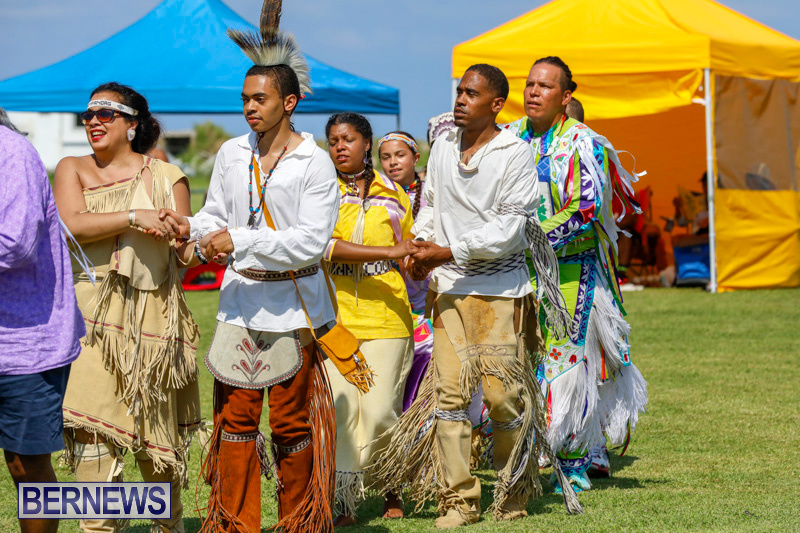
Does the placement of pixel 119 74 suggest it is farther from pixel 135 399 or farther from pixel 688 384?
pixel 135 399

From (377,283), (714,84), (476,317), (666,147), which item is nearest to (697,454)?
(476,317)

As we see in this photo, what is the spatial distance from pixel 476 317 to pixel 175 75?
7.22 meters

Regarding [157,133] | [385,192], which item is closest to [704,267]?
[385,192]

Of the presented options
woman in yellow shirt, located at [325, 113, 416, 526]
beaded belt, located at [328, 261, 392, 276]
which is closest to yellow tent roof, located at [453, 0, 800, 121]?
woman in yellow shirt, located at [325, 113, 416, 526]

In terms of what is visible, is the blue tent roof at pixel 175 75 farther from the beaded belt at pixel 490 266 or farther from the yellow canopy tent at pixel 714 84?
the beaded belt at pixel 490 266

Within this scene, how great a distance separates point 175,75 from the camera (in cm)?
1059

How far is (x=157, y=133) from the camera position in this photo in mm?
4219

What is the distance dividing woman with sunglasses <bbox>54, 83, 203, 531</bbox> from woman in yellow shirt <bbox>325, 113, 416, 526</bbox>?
760 mm

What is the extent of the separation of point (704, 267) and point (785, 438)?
24.9 ft

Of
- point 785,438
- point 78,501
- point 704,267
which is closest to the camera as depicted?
point 78,501

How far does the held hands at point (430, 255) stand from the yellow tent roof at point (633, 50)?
26.4 ft

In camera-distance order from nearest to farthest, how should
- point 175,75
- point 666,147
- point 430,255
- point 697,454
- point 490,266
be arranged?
1. point 430,255
2. point 490,266
3. point 697,454
4. point 175,75
5. point 666,147

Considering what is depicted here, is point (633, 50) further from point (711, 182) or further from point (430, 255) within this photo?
point (430, 255)

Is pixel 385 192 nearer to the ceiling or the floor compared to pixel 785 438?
nearer to the ceiling
